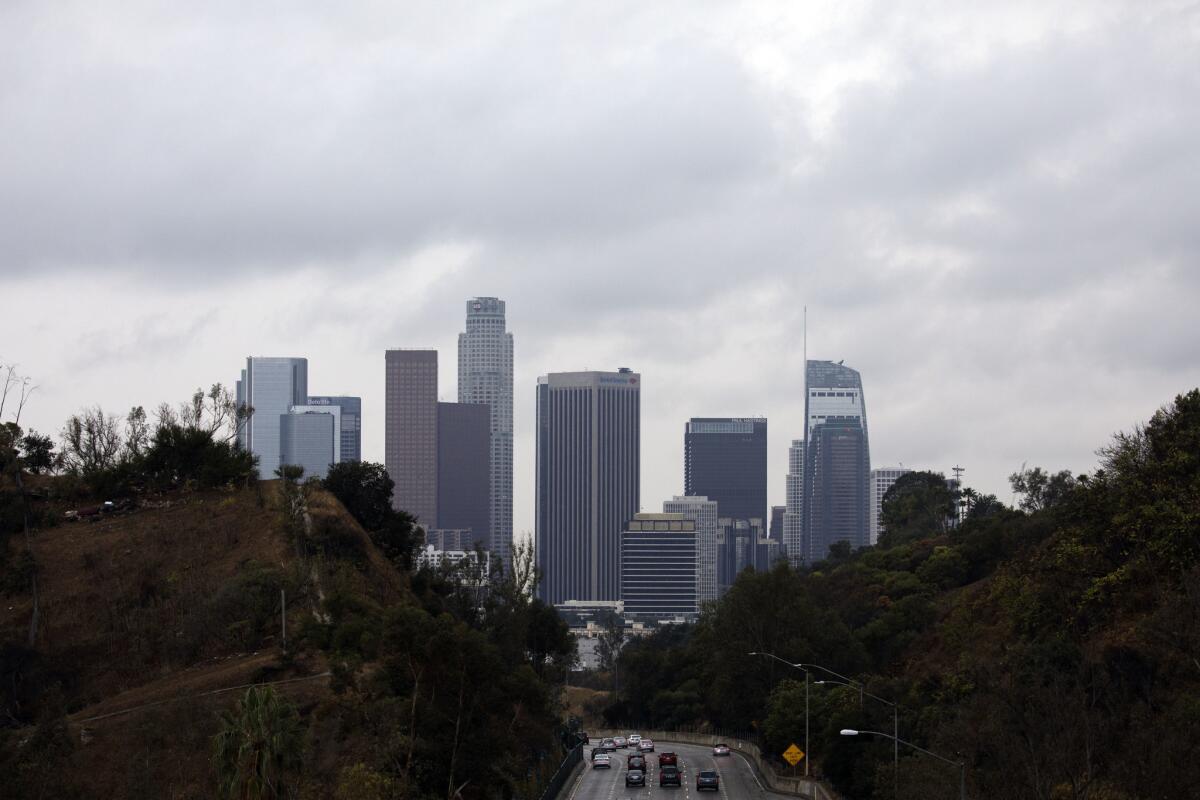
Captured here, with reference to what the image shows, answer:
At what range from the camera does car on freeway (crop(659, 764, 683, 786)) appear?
257 feet

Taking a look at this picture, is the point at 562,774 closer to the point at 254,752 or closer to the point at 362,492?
the point at 362,492

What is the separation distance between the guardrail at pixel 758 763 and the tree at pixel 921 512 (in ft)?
181

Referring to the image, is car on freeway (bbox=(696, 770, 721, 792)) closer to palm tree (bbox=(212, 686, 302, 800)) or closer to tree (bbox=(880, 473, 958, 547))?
palm tree (bbox=(212, 686, 302, 800))

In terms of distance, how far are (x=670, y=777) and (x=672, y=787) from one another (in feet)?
2.39

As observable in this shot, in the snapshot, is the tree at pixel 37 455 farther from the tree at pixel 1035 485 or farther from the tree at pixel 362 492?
the tree at pixel 1035 485

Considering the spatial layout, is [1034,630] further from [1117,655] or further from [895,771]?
[895,771]

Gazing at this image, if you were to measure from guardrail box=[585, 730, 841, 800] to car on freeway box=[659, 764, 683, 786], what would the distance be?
5041 millimetres

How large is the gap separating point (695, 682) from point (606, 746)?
2566cm

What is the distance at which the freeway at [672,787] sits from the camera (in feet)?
242

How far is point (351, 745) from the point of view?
56750 millimetres

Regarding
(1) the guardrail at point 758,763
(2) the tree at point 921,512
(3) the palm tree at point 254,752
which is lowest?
(1) the guardrail at point 758,763

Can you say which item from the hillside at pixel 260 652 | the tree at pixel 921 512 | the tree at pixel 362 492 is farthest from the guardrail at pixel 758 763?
the tree at pixel 921 512

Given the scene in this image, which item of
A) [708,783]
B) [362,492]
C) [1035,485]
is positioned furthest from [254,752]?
[1035,485]

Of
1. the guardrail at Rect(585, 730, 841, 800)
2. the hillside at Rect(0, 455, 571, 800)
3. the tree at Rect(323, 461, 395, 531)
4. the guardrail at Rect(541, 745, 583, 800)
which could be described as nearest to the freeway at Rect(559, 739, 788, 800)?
the guardrail at Rect(541, 745, 583, 800)
